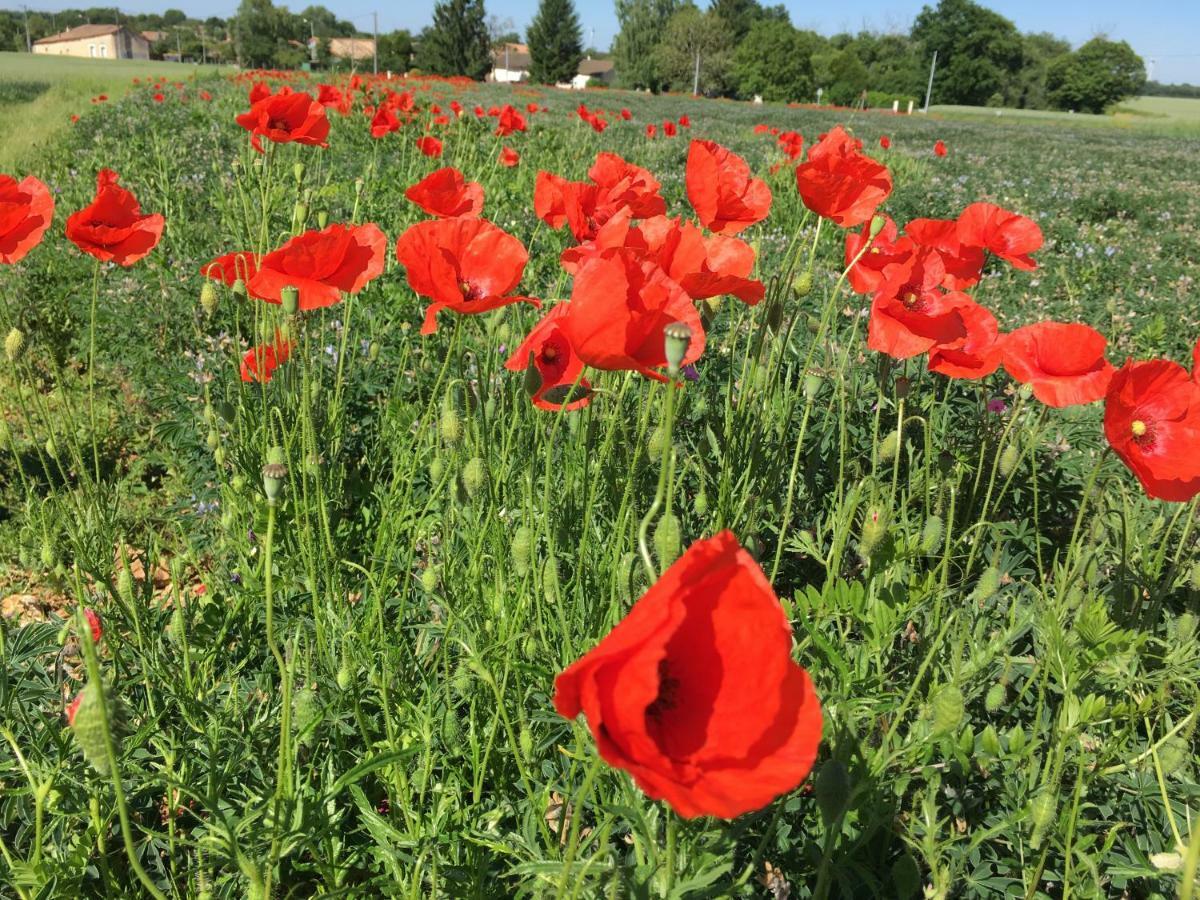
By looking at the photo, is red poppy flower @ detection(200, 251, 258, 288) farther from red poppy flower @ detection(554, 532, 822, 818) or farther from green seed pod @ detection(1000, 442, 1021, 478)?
green seed pod @ detection(1000, 442, 1021, 478)

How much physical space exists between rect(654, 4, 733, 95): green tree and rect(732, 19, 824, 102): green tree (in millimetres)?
2716

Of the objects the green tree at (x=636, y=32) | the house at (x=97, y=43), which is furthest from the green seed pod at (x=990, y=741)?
the house at (x=97, y=43)

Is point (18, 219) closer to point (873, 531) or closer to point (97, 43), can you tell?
point (873, 531)

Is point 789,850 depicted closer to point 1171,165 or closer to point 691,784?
point 691,784

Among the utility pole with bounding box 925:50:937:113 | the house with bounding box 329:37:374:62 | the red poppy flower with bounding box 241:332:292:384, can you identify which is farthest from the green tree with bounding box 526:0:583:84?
the red poppy flower with bounding box 241:332:292:384

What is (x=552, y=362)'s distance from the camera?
5.69 feet

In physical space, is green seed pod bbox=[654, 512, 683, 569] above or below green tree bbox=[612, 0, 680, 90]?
below

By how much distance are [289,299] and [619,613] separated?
93 cm

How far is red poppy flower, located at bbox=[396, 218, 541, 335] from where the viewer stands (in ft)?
5.23

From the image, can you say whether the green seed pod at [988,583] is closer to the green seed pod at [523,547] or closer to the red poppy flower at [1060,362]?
the red poppy flower at [1060,362]

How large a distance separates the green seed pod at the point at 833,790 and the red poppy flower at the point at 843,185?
131cm

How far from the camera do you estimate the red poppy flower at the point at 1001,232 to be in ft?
7.38

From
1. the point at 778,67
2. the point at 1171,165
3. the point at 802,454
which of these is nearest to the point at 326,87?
the point at 802,454

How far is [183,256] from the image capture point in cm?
461
